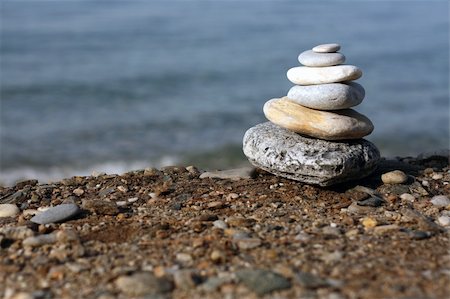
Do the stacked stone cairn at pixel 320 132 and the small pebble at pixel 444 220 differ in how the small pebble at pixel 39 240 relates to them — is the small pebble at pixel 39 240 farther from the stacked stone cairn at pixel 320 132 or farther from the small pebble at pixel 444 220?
the small pebble at pixel 444 220

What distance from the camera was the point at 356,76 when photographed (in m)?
4.66

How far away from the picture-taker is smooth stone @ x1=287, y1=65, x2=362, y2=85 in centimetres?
459

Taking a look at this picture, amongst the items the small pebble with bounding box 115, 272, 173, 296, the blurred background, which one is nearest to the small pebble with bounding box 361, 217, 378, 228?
the small pebble with bounding box 115, 272, 173, 296

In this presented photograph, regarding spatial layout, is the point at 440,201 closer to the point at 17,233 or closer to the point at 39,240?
the point at 39,240

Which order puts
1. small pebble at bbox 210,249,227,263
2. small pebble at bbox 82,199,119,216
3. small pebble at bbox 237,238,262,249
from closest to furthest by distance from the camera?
small pebble at bbox 210,249,227,263 < small pebble at bbox 237,238,262,249 < small pebble at bbox 82,199,119,216

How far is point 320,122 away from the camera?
4578mm

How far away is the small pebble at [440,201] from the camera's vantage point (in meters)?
4.29

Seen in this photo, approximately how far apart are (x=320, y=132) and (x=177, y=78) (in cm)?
976

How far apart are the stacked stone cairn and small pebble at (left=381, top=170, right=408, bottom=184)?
0.12 meters

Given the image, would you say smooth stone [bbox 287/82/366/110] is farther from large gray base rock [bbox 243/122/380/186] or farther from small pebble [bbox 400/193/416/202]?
small pebble [bbox 400/193/416/202]

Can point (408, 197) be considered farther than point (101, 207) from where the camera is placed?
Yes

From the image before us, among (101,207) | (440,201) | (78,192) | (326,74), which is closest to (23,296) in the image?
(101,207)

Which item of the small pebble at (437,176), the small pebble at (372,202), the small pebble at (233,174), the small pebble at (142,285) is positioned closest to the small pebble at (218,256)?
the small pebble at (142,285)

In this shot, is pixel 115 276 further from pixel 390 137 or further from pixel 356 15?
pixel 356 15
